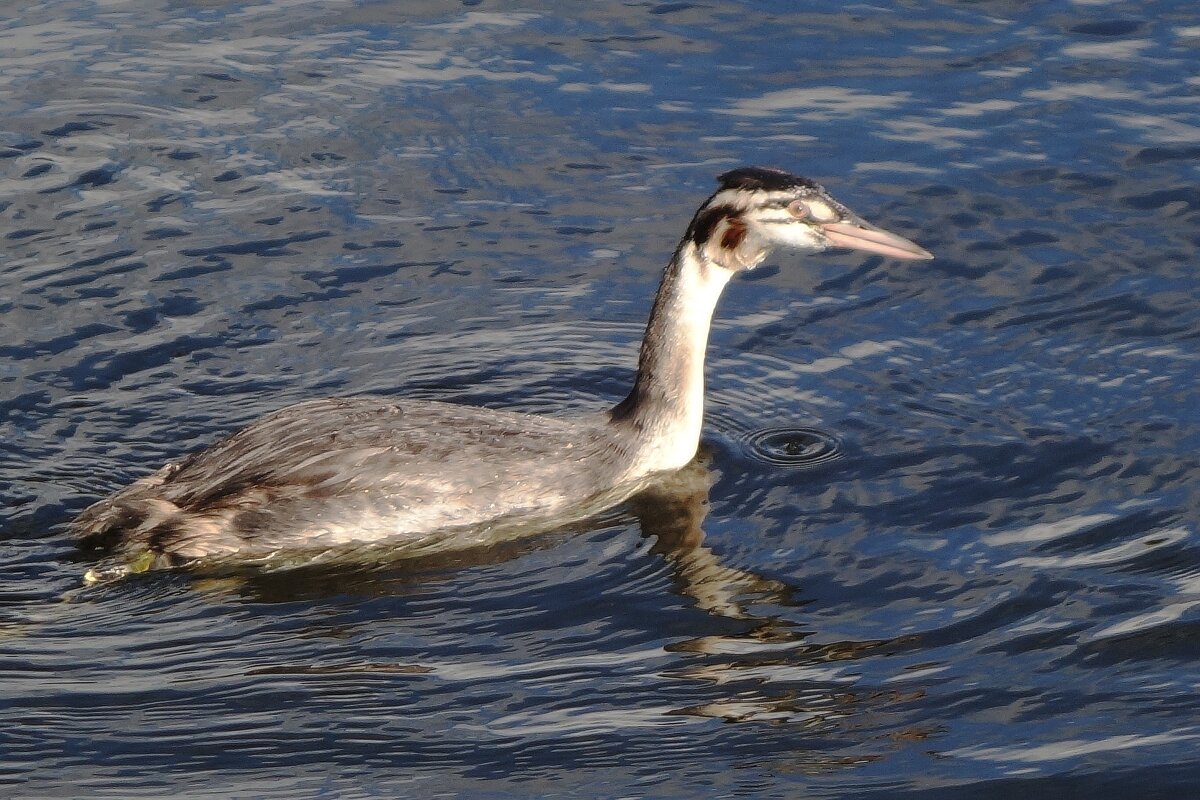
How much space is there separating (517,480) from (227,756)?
2.52m

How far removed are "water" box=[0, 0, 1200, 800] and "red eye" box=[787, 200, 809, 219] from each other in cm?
117

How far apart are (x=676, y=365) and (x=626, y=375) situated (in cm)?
109

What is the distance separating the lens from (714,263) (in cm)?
967

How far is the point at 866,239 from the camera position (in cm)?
953

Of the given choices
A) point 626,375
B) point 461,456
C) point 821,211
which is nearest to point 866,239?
point 821,211

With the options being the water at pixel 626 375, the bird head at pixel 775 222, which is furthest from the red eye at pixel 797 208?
the water at pixel 626 375

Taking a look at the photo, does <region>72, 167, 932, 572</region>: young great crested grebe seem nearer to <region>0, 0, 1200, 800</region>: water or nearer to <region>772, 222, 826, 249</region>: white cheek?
<region>772, 222, 826, 249</region>: white cheek

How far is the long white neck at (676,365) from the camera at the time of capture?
31.6ft

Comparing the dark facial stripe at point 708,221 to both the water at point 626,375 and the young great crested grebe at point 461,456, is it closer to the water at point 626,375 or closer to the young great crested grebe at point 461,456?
the young great crested grebe at point 461,456

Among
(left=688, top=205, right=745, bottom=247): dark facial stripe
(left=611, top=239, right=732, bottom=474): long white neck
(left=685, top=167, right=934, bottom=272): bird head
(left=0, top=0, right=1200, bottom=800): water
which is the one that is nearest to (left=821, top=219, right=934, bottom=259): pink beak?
(left=685, top=167, right=934, bottom=272): bird head

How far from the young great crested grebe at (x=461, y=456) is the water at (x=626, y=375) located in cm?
24

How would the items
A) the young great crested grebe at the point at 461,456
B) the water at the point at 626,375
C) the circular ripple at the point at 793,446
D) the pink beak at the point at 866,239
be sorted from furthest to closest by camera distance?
the circular ripple at the point at 793,446, the pink beak at the point at 866,239, the young great crested grebe at the point at 461,456, the water at the point at 626,375

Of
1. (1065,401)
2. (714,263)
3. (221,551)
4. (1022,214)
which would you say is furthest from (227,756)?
(1022,214)

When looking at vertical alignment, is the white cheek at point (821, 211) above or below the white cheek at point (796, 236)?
above
